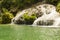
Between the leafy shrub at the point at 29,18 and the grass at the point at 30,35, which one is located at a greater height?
the leafy shrub at the point at 29,18

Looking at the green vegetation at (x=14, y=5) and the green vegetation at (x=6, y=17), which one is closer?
the green vegetation at (x=6, y=17)

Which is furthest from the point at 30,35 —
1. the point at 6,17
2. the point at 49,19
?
the point at 6,17

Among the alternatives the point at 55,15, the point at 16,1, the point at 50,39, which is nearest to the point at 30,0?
the point at 16,1

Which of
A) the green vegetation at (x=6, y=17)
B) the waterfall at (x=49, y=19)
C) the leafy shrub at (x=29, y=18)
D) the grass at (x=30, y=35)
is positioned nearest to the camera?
the grass at (x=30, y=35)

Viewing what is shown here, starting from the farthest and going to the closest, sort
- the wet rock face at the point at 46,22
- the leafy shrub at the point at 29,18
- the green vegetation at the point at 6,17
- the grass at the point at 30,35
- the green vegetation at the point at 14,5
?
the green vegetation at the point at 14,5
the green vegetation at the point at 6,17
the leafy shrub at the point at 29,18
the wet rock face at the point at 46,22
the grass at the point at 30,35

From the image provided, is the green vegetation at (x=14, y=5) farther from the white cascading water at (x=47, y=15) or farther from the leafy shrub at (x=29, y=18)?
the leafy shrub at (x=29, y=18)

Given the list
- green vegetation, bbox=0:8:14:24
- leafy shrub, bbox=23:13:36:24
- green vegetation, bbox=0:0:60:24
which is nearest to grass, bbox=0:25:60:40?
leafy shrub, bbox=23:13:36:24

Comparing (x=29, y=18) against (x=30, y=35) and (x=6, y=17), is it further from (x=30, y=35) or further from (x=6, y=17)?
(x=30, y=35)

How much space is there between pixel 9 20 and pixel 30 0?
22.3ft

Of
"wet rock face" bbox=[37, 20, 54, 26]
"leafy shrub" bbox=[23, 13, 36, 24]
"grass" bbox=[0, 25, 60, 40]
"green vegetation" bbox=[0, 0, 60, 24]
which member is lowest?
"grass" bbox=[0, 25, 60, 40]

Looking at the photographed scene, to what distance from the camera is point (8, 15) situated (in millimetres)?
41656

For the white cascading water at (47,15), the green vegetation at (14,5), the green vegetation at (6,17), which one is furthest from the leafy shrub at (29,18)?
the green vegetation at (14,5)

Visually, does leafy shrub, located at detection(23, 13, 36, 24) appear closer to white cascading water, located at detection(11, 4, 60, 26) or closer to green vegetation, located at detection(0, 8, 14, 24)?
white cascading water, located at detection(11, 4, 60, 26)

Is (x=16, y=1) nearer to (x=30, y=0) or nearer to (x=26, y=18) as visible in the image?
(x=30, y=0)
